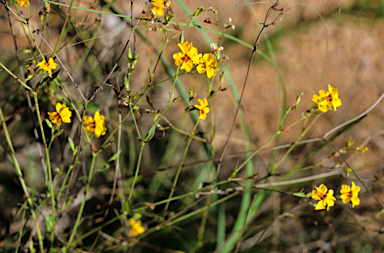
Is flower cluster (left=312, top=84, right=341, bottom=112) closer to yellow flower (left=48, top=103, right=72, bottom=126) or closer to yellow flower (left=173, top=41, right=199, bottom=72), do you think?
yellow flower (left=173, top=41, right=199, bottom=72)

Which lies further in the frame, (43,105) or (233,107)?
(233,107)

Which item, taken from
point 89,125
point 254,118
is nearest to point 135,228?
point 89,125

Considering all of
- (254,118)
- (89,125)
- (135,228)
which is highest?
(89,125)

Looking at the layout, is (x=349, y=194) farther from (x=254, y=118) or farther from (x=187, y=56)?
(x=254, y=118)

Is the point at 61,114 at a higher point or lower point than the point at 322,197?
higher

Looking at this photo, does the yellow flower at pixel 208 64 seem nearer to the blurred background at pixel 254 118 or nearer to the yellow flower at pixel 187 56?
the yellow flower at pixel 187 56

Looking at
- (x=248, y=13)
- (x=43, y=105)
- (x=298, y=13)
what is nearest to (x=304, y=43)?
(x=298, y=13)

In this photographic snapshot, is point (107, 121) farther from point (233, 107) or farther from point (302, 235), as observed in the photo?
point (302, 235)

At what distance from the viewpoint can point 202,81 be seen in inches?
33.2

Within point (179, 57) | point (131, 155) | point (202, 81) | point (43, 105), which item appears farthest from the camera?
point (202, 81)

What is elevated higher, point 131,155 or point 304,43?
point 304,43

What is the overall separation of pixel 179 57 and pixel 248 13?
0.65m

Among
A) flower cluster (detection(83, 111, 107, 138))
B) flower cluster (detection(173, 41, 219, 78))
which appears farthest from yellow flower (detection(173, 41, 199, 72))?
flower cluster (detection(83, 111, 107, 138))

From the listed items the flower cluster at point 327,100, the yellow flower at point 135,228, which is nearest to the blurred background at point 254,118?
the yellow flower at point 135,228
